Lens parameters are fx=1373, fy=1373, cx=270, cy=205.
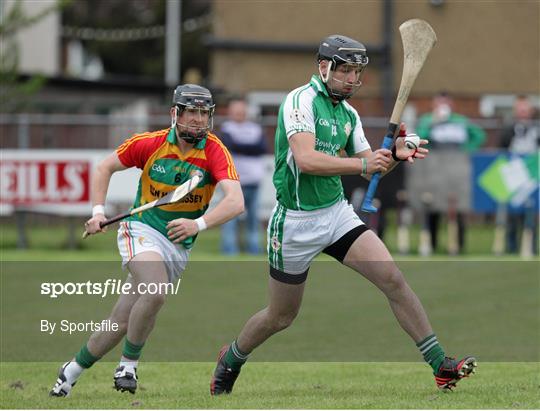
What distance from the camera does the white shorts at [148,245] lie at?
8820 millimetres

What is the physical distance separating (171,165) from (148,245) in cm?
54

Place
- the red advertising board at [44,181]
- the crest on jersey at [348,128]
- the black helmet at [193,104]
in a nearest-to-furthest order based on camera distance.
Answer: the black helmet at [193,104] < the crest on jersey at [348,128] < the red advertising board at [44,181]

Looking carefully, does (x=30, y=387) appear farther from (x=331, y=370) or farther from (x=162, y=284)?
(x=331, y=370)

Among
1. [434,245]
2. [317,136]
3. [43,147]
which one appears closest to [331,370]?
[317,136]

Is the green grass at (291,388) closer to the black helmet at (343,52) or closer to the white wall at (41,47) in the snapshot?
the black helmet at (343,52)

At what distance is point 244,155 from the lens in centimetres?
1850

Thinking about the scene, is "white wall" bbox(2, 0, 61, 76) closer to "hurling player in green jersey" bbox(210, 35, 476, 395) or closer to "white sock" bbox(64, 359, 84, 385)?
"white sock" bbox(64, 359, 84, 385)

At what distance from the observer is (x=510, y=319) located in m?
13.2

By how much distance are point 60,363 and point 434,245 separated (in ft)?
31.0

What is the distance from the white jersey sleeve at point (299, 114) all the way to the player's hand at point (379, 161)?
403 millimetres

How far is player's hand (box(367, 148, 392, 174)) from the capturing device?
8.34 metres

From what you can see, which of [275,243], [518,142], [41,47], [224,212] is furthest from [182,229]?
[41,47]

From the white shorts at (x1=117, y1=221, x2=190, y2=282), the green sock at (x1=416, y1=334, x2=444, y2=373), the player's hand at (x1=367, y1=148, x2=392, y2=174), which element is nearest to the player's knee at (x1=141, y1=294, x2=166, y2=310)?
the white shorts at (x1=117, y1=221, x2=190, y2=282)

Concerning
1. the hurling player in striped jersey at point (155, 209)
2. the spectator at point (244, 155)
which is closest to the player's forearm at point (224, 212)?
the hurling player in striped jersey at point (155, 209)
